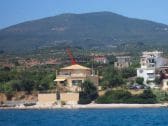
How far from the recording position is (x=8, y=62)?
432 feet

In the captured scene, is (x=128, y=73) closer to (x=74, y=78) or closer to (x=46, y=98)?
(x=74, y=78)

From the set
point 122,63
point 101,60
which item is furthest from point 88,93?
point 101,60

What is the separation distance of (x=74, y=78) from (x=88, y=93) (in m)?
6.84

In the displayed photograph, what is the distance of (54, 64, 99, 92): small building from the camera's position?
3398 inches

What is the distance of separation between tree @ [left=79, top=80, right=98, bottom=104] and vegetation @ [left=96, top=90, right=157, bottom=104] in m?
1.45

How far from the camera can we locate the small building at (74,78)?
283 ft

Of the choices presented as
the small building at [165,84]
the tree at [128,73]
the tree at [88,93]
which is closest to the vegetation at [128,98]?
the tree at [88,93]

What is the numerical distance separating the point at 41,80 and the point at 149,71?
1272 centimetres

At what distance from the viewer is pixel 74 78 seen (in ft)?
287

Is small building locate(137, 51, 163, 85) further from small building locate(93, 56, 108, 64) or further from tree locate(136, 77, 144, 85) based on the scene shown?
small building locate(93, 56, 108, 64)

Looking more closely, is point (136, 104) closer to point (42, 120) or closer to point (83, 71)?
point (83, 71)

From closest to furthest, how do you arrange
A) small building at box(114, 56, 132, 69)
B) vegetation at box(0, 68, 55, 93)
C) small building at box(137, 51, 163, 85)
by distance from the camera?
vegetation at box(0, 68, 55, 93), small building at box(137, 51, 163, 85), small building at box(114, 56, 132, 69)

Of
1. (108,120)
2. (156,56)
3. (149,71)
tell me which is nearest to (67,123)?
(108,120)

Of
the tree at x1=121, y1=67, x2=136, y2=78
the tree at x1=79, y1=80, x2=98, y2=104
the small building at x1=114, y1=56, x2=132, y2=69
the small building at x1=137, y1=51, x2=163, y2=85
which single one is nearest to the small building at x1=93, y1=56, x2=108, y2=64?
the small building at x1=114, y1=56, x2=132, y2=69
